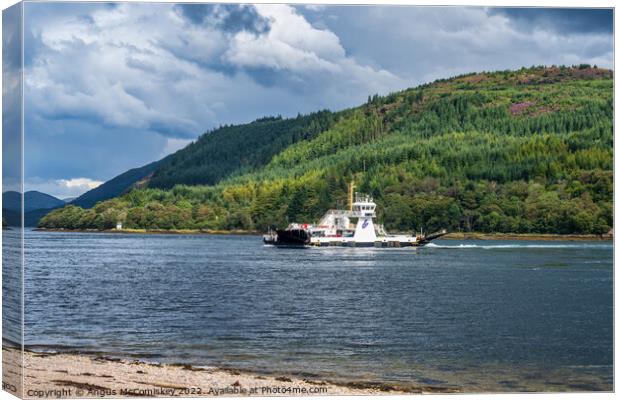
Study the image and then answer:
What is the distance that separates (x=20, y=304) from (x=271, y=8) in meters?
4.87

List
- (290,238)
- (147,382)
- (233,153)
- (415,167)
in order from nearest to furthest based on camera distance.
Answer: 1. (147,382)
2. (233,153)
3. (415,167)
4. (290,238)

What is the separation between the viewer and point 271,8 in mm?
12922

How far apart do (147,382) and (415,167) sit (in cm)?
2923

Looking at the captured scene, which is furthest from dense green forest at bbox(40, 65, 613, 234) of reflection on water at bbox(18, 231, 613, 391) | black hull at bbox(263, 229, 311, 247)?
black hull at bbox(263, 229, 311, 247)

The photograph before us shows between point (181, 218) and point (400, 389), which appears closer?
point (400, 389)

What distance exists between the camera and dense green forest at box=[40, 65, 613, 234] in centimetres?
2977

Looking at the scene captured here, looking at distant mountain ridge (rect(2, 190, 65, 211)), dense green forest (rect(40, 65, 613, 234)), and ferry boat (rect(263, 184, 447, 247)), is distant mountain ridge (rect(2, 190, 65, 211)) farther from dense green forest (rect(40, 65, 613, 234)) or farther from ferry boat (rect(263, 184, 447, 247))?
ferry boat (rect(263, 184, 447, 247))

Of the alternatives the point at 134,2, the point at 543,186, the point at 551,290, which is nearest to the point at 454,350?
the point at 134,2

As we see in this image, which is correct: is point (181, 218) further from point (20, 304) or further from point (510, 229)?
point (20, 304)

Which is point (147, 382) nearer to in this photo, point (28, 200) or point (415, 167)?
point (28, 200)

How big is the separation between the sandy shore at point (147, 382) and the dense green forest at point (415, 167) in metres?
13.4

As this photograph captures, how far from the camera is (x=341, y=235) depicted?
174ft

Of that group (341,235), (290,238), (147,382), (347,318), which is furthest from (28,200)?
(341,235)

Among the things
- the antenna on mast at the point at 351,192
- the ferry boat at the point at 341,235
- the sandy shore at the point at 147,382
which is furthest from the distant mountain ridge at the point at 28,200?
the ferry boat at the point at 341,235
